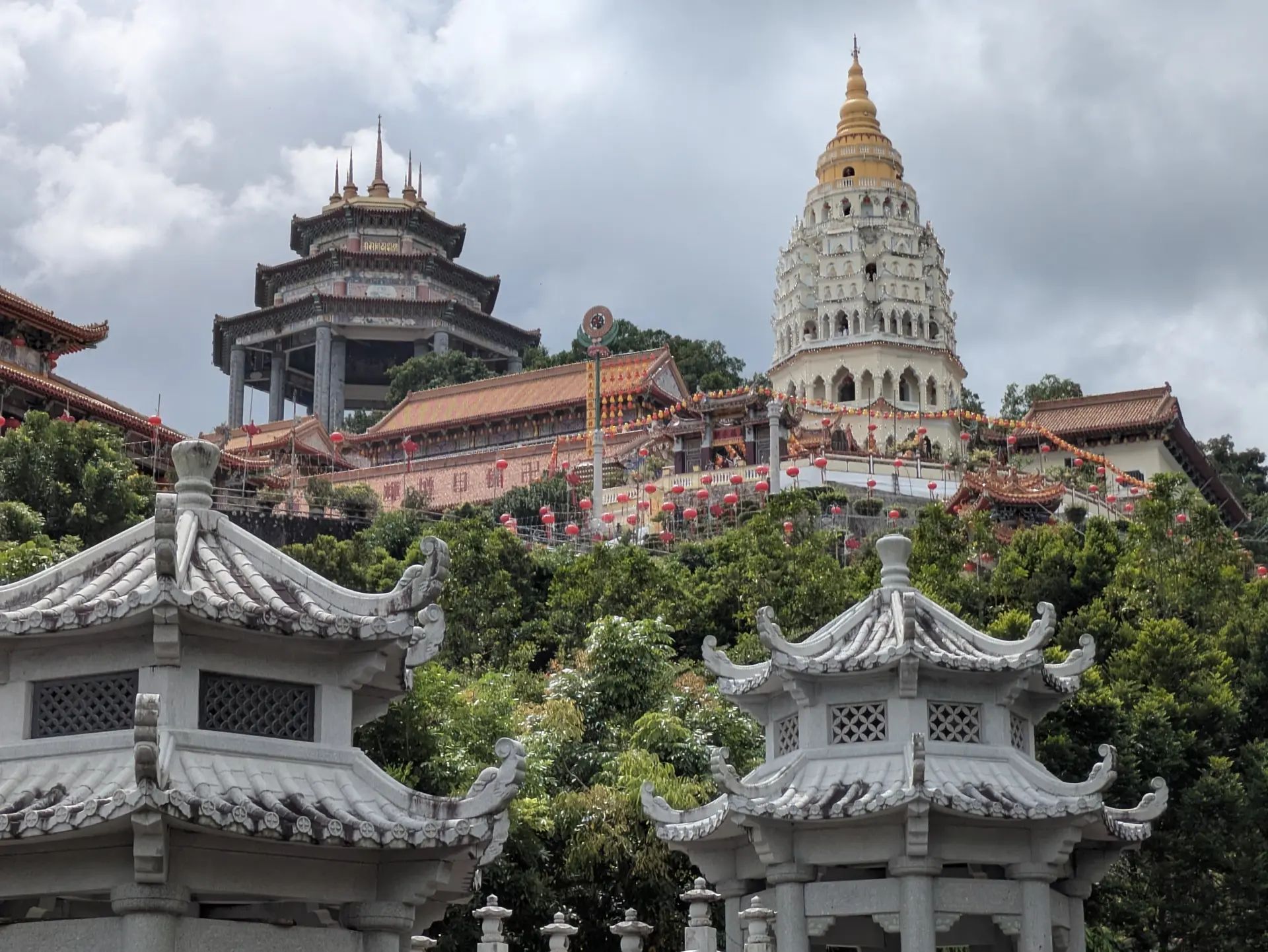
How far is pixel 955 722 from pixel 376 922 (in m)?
6.03

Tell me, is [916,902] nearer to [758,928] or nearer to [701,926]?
[758,928]

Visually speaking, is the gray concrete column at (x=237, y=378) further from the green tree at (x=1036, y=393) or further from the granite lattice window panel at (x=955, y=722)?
the granite lattice window panel at (x=955, y=722)

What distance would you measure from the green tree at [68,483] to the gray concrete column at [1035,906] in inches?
1163

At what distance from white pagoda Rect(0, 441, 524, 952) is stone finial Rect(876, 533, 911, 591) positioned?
538 cm

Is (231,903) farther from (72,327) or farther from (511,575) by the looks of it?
(72,327)

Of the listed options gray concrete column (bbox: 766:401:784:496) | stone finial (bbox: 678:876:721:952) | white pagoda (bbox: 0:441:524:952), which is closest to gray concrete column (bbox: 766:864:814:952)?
stone finial (bbox: 678:876:721:952)

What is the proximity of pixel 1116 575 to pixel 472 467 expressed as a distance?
126 feet

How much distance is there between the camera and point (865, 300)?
79.8 meters

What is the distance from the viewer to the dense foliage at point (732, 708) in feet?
89.9

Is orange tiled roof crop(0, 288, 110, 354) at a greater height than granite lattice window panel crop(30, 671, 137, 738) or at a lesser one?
greater

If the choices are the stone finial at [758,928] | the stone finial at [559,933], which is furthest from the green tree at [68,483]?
the stone finial at [758,928]

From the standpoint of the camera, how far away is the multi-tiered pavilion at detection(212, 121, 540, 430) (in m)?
97.8

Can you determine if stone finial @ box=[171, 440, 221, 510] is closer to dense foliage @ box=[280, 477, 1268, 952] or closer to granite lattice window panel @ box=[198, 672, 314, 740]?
granite lattice window panel @ box=[198, 672, 314, 740]

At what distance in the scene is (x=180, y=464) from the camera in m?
15.1
